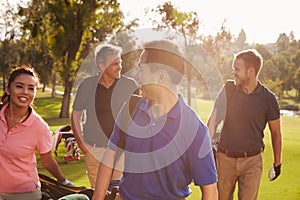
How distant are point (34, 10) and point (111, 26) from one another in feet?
17.6

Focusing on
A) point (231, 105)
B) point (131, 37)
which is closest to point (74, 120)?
point (231, 105)

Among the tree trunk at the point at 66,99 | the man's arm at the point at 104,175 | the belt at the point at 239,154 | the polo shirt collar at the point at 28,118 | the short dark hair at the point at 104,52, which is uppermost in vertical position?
the short dark hair at the point at 104,52

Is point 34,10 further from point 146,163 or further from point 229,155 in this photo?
point 146,163

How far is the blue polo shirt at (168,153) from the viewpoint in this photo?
3.20 metres

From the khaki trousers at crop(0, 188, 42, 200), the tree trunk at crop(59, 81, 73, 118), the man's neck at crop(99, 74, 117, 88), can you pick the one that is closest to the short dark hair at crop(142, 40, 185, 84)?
the khaki trousers at crop(0, 188, 42, 200)

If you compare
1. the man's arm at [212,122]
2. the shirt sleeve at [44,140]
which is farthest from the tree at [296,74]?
the shirt sleeve at [44,140]

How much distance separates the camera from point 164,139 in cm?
322

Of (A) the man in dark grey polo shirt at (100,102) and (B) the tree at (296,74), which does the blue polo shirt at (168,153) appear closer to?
(A) the man in dark grey polo shirt at (100,102)

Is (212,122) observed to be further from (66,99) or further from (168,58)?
(66,99)

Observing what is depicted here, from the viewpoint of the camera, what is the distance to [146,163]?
3.26m

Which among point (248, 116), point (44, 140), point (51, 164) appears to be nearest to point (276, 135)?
point (248, 116)

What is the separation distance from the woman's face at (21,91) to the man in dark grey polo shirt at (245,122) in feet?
7.62

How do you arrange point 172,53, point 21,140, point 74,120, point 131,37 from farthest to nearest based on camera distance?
point 131,37
point 74,120
point 21,140
point 172,53

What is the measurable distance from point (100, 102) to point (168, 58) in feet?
11.7
